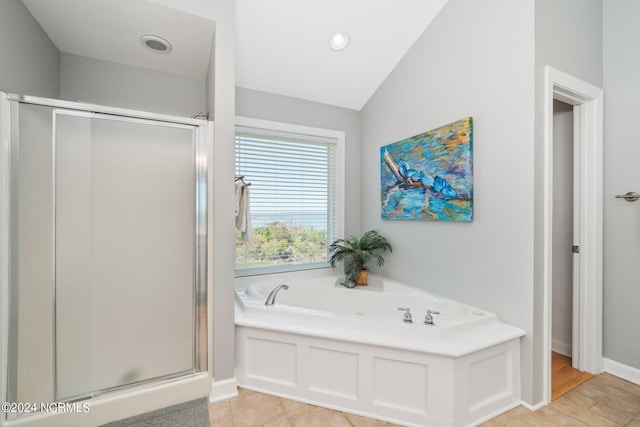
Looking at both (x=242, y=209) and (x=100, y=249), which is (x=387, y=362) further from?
(x=100, y=249)

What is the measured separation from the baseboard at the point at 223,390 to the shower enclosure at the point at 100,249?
14cm

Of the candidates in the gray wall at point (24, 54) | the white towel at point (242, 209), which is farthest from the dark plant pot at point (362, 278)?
the gray wall at point (24, 54)

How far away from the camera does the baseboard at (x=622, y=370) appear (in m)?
1.90

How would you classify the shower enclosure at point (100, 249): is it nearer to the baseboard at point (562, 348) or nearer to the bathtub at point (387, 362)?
the bathtub at point (387, 362)

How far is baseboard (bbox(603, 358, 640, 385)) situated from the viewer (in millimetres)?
1899

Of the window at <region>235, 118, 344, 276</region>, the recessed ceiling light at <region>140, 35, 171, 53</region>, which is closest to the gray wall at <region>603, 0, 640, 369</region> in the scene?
the window at <region>235, 118, 344, 276</region>

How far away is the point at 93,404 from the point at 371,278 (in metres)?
2.27

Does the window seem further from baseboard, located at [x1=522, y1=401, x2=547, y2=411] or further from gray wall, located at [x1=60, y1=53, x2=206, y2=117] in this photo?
baseboard, located at [x1=522, y1=401, x2=547, y2=411]

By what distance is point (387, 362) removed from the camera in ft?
5.11

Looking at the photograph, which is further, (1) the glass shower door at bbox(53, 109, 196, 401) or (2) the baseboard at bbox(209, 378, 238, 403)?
(2) the baseboard at bbox(209, 378, 238, 403)

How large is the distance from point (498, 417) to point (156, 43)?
10.8 ft

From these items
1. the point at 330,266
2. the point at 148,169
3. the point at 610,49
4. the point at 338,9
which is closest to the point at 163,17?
the point at 148,169

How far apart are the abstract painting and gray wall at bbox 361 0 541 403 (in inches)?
2.9

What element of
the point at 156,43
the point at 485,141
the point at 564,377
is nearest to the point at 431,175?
the point at 485,141
